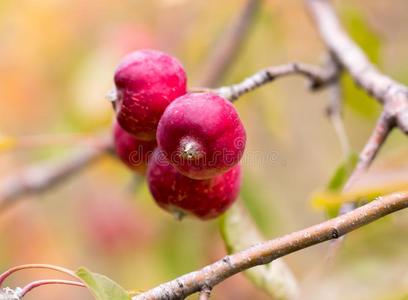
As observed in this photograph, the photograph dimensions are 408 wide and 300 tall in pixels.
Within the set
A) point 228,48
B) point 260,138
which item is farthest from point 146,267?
point 228,48

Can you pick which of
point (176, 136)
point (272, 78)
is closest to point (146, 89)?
point (176, 136)

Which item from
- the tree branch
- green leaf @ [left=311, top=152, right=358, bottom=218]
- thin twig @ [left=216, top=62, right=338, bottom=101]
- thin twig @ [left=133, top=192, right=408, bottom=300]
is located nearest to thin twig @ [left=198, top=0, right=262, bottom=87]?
the tree branch

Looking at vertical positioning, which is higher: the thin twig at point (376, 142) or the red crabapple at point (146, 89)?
the red crabapple at point (146, 89)

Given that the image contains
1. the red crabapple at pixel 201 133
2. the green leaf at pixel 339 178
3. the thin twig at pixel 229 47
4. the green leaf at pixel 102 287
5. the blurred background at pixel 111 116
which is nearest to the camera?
the green leaf at pixel 102 287

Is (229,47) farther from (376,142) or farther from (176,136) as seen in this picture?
(176,136)

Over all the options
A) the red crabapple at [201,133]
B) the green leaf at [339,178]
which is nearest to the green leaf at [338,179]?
the green leaf at [339,178]

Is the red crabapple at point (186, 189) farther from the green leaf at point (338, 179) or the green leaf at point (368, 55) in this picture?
A: the green leaf at point (368, 55)

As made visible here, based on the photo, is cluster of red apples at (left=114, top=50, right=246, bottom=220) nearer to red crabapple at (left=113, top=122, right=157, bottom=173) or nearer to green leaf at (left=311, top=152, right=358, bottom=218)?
red crabapple at (left=113, top=122, right=157, bottom=173)
